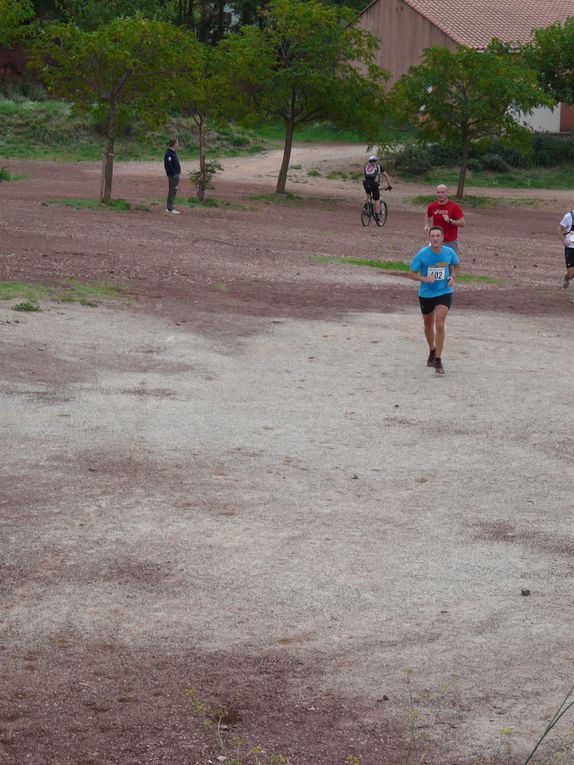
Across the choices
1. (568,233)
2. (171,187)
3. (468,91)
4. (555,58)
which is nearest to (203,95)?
(171,187)

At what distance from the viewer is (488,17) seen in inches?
2682

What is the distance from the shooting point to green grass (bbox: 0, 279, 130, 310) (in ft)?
57.8

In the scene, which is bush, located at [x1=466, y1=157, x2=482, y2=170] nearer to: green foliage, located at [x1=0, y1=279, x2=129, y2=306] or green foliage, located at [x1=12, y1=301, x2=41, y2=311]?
green foliage, located at [x1=0, y1=279, x2=129, y2=306]

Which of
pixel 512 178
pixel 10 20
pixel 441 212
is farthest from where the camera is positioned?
pixel 512 178

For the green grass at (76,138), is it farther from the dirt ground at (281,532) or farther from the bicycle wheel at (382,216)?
the dirt ground at (281,532)

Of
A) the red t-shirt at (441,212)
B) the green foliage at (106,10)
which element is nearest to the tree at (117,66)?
the red t-shirt at (441,212)

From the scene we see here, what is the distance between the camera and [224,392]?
12.8m

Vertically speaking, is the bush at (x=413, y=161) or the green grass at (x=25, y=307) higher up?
the bush at (x=413, y=161)

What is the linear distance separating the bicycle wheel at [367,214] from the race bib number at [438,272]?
65.3 ft

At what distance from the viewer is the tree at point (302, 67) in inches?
1558

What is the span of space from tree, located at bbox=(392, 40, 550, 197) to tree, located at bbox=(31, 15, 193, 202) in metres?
11.2

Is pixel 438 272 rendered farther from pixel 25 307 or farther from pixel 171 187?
pixel 171 187

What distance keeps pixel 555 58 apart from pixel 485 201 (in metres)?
13.7

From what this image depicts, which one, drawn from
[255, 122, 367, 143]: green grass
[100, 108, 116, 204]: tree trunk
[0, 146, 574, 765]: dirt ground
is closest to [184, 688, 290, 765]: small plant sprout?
[0, 146, 574, 765]: dirt ground
